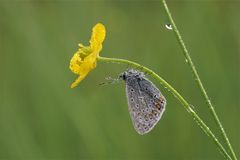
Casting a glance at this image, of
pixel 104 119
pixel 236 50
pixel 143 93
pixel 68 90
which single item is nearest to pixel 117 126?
pixel 104 119

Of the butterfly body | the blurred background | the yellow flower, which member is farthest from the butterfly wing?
the blurred background

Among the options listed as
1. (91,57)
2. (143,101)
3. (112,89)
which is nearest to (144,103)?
(143,101)

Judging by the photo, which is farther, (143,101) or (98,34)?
(143,101)

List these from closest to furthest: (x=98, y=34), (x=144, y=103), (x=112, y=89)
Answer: (x=98, y=34) < (x=144, y=103) < (x=112, y=89)

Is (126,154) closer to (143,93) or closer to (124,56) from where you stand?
(124,56)

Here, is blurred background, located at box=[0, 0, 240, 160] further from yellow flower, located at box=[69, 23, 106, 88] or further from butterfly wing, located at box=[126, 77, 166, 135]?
yellow flower, located at box=[69, 23, 106, 88]

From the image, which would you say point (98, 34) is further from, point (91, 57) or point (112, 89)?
point (112, 89)
